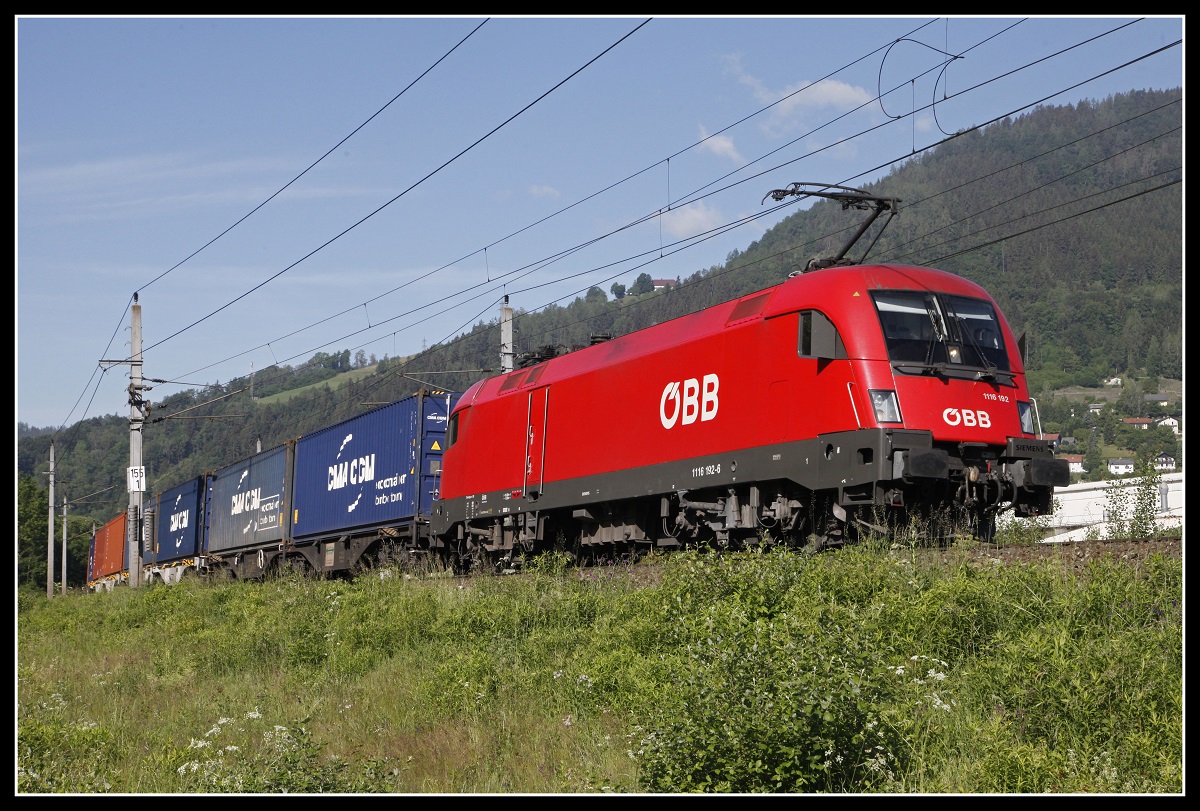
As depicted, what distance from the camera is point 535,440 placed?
19.4m

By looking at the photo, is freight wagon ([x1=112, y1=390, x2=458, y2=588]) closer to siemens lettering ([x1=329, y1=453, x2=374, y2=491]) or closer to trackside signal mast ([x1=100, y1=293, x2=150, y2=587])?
siemens lettering ([x1=329, y1=453, x2=374, y2=491])

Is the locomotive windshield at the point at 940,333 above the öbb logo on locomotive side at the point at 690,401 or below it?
above

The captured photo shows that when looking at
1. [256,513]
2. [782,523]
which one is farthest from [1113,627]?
[256,513]

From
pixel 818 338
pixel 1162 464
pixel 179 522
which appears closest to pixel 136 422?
pixel 179 522

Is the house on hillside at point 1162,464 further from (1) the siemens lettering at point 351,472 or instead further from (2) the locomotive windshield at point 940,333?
(1) the siemens lettering at point 351,472

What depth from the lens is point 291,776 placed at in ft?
25.6

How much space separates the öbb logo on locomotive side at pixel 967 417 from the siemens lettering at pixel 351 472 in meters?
16.0

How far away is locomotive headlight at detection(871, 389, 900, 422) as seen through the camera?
12.3 meters

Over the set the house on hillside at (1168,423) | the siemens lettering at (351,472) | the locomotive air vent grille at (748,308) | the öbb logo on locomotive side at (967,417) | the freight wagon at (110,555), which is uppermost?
the house on hillside at (1168,423)

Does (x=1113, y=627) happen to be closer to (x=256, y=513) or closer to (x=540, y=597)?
(x=540, y=597)

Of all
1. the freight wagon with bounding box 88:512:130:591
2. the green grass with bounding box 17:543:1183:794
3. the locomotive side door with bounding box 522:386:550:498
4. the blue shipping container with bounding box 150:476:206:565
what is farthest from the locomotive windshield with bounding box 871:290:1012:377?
the freight wagon with bounding box 88:512:130:591

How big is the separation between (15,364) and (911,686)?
6.74 metres

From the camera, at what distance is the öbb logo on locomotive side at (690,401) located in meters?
14.7

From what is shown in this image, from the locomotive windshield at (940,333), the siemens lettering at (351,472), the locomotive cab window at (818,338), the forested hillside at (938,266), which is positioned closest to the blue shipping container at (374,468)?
the siemens lettering at (351,472)
